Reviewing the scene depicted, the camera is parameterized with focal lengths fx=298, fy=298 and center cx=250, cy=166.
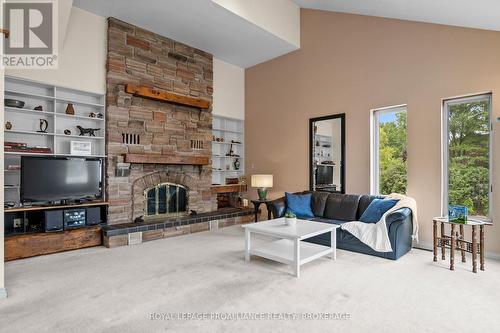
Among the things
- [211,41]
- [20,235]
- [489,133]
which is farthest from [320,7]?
[20,235]

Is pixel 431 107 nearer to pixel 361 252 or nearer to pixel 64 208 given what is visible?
pixel 361 252

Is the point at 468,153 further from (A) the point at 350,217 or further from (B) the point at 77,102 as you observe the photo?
(B) the point at 77,102

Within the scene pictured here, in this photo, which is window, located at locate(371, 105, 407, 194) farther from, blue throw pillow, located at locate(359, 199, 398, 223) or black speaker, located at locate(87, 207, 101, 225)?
black speaker, located at locate(87, 207, 101, 225)

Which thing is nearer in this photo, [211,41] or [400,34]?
[400,34]

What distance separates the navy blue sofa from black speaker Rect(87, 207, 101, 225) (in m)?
2.78

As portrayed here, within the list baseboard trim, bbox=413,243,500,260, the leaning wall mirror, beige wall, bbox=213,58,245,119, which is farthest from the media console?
baseboard trim, bbox=413,243,500,260

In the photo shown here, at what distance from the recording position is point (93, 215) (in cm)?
458

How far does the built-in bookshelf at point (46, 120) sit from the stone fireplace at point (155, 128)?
317mm

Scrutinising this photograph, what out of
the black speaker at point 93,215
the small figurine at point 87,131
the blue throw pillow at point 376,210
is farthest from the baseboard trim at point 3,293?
the blue throw pillow at point 376,210

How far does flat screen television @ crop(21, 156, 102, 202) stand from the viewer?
406cm

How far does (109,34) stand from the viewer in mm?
4918

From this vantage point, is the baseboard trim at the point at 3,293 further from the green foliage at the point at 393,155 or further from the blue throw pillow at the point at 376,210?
the green foliage at the point at 393,155

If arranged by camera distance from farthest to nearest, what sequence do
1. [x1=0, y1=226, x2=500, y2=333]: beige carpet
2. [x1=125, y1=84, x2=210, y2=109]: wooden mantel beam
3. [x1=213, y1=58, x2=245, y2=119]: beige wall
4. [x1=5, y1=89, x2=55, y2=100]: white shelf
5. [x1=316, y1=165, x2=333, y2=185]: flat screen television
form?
[x1=213, y1=58, x2=245, y2=119]: beige wall → [x1=316, y1=165, x2=333, y2=185]: flat screen television → [x1=125, y1=84, x2=210, y2=109]: wooden mantel beam → [x1=5, y1=89, x2=55, y2=100]: white shelf → [x1=0, y1=226, x2=500, y2=333]: beige carpet

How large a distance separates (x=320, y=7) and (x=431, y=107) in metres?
2.81
